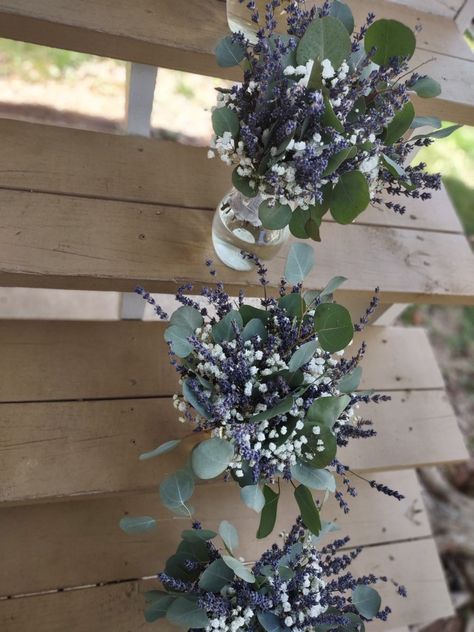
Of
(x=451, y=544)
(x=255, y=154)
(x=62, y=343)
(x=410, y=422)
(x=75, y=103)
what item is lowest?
(x=451, y=544)

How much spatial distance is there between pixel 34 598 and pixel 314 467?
0.65 m

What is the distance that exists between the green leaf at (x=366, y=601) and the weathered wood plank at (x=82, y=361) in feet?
1.61

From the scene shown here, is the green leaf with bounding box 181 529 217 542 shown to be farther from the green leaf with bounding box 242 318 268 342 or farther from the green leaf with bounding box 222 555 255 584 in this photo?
the green leaf with bounding box 242 318 268 342

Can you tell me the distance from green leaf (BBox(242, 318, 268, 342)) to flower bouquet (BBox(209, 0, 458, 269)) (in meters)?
0.15

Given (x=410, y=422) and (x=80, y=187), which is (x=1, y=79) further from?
(x=410, y=422)

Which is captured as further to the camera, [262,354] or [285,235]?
[285,235]

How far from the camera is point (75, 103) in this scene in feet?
7.59

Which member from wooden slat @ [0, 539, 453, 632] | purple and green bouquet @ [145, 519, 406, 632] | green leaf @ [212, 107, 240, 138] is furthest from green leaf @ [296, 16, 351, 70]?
wooden slat @ [0, 539, 453, 632]

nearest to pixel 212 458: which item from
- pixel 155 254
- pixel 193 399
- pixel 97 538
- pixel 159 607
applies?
pixel 193 399

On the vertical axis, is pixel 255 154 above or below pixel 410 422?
above

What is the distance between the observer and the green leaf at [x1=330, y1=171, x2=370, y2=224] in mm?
903

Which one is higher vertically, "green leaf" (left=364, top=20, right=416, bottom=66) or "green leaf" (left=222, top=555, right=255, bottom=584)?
"green leaf" (left=364, top=20, right=416, bottom=66)

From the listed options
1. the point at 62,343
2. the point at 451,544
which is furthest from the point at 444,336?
the point at 62,343

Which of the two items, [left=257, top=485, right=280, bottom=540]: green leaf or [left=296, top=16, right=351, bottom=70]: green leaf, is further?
[left=257, top=485, right=280, bottom=540]: green leaf
